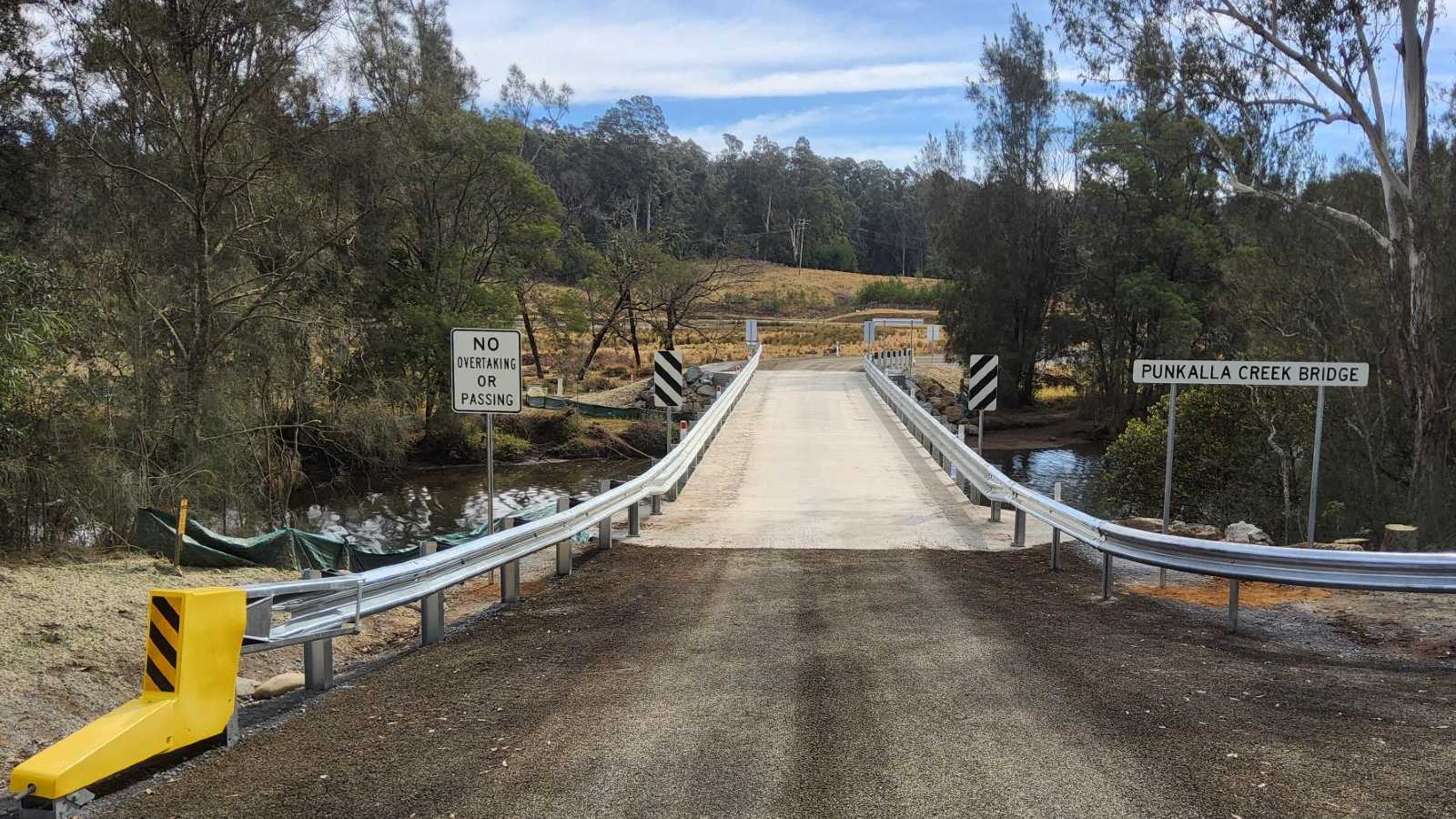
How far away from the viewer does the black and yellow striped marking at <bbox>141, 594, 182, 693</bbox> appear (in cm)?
511

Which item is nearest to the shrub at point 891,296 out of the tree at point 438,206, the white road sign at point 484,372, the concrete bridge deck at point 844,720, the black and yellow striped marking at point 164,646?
the tree at point 438,206

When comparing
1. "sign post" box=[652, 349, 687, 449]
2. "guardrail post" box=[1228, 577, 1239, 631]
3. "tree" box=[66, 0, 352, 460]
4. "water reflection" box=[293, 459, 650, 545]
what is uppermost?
"tree" box=[66, 0, 352, 460]

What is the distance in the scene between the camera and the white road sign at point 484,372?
438 inches

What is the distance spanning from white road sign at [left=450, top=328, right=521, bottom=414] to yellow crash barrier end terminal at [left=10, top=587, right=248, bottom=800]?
19.0 feet

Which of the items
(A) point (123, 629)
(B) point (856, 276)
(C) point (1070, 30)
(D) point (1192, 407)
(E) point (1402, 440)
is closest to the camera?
(A) point (123, 629)

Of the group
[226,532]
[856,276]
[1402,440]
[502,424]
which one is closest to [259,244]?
[226,532]

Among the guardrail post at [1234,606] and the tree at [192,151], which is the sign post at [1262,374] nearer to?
the guardrail post at [1234,606]

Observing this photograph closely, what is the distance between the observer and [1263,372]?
11070 millimetres

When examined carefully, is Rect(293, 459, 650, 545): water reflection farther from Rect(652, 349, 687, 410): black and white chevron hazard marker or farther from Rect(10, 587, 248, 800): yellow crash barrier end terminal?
Rect(10, 587, 248, 800): yellow crash barrier end terminal

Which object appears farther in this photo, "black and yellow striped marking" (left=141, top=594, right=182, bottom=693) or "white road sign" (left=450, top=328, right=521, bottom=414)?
"white road sign" (left=450, top=328, right=521, bottom=414)

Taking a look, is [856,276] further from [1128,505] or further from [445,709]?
[445,709]

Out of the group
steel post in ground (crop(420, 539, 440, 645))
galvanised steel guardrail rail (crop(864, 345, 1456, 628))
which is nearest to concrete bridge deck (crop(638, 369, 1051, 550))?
galvanised steel guardrail rail (crop(864, 345, 1456, 628))

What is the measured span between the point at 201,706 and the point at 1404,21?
28.9 metres

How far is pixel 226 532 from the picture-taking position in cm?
1938
